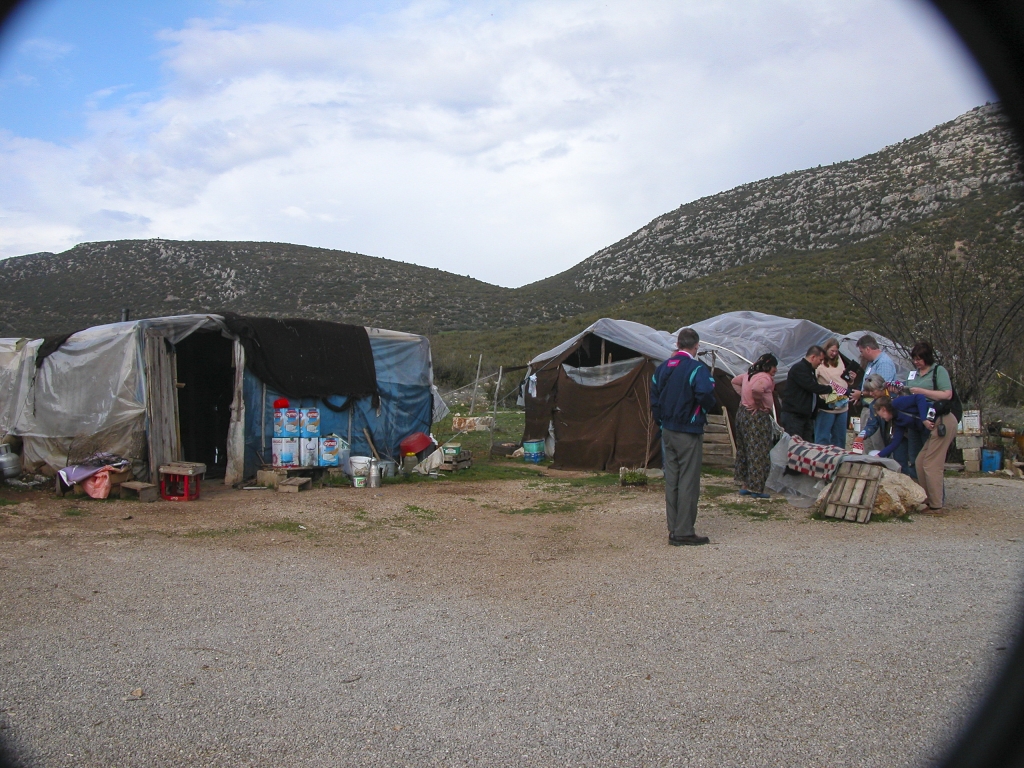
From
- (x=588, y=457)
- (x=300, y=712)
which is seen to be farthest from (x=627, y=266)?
(x=300, y=712)

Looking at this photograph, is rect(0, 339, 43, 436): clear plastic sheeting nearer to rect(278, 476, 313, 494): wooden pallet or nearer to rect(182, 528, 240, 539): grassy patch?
rect(278, 476, 313, 494): wooden pallet

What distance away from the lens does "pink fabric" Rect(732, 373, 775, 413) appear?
899cm

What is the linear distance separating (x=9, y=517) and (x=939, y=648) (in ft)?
29.3

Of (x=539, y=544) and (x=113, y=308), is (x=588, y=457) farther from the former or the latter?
(x=113, y=308)

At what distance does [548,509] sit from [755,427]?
2.70 metres

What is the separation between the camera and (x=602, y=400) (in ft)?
45.8

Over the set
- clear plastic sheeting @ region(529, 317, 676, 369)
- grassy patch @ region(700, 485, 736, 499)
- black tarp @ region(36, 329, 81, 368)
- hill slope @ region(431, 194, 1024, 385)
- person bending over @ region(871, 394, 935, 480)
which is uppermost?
hill slope @ region(431, 194, 1024, 385)

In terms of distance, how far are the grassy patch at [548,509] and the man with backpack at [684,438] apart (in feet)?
7.68

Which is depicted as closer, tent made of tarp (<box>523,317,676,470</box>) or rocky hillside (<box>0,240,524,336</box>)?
tent made of tarp (<box>523,317,676,470</box>)

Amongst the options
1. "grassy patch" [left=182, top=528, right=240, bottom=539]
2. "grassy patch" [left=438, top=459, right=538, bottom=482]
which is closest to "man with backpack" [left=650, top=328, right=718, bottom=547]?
"grassy patch" [left=182, top=528, right=240, bottom=539]

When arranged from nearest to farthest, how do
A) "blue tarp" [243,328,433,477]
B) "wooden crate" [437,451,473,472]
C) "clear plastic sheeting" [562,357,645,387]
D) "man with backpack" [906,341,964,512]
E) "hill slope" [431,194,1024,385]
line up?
"man with backpack" [906,341,964,512] → "blue tarp" [243,328,433,477] → "wooden crate" [437,451,473,472] → "clear plastic sheeting" [562,357,645,387] → "hill slope" [431,194,1024,385]

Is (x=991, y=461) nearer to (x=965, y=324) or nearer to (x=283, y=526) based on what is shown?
(x=965, y=324)

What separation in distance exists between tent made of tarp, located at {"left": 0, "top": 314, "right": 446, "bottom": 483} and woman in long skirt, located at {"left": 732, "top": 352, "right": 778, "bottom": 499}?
246 inches

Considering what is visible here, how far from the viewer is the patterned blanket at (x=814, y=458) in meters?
8.66
